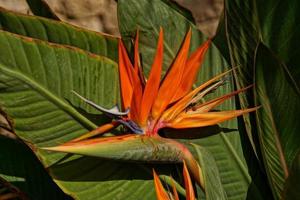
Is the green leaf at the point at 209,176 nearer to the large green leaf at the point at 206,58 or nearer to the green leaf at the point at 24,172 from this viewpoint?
the large green leaf at the point at 206,58

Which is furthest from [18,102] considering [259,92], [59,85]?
[259,92]

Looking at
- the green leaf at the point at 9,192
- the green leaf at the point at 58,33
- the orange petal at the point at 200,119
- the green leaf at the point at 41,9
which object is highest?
the green leaf at the point at 41,9

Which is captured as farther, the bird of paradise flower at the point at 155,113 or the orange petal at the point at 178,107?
the orange petal at the point at 178,107

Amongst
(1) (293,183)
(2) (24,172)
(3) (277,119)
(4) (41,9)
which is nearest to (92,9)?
(4) (41,9)

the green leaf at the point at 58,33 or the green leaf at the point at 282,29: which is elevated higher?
the green leaf at the point at 58,33

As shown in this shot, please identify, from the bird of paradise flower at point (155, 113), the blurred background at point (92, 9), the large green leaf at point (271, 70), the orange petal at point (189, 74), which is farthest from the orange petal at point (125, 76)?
the blurred background at point (92, 9)

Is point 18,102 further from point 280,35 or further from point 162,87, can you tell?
point 280,35

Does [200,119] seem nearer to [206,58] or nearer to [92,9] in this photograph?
[206,58]

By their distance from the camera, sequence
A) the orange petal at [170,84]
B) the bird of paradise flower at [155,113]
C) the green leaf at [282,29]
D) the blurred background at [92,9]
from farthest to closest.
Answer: the blurred background at [92,9] → the green leaf at [282,29] → the orange petal at [170,84] → the bird of paradise flower at [155,113]

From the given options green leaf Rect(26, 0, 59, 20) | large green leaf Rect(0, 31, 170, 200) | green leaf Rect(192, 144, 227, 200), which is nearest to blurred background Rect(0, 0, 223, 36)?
green leaf Rect(26, 0, 59, 20)
